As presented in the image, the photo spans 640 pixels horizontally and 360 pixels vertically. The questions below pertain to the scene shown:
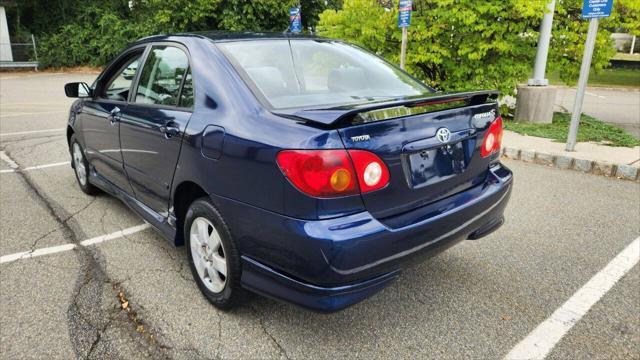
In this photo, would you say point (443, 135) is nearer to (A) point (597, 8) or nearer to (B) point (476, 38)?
(A) point (597, 8)

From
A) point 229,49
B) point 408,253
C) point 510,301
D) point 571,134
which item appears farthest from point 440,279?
point 571,134

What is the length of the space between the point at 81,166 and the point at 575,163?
583cm

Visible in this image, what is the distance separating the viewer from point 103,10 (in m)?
27.5

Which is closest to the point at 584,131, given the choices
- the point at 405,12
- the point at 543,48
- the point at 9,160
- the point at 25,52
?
the point at 543,48

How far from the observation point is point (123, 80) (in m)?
3.92

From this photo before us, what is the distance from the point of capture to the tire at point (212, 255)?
2494 mm

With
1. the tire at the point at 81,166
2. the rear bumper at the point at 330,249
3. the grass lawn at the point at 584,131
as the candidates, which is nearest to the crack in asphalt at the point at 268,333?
the rear bumper at the point at 330,249

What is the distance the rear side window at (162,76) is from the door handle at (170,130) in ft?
0.51

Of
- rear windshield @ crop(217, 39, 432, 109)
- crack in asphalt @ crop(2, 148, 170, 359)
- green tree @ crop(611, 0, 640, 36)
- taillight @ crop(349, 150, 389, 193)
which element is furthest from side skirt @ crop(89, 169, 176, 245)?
green tree @ crop(611, 0, 640, 36)

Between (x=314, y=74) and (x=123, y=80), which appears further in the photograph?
(x=123, y=80)

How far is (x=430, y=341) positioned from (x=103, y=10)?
99.2 ft

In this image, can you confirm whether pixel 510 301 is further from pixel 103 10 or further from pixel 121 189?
pixel 103 10

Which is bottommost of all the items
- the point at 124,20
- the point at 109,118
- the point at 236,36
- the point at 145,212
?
the point at 145,212

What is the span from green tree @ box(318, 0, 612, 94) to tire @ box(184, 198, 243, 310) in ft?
21.8
